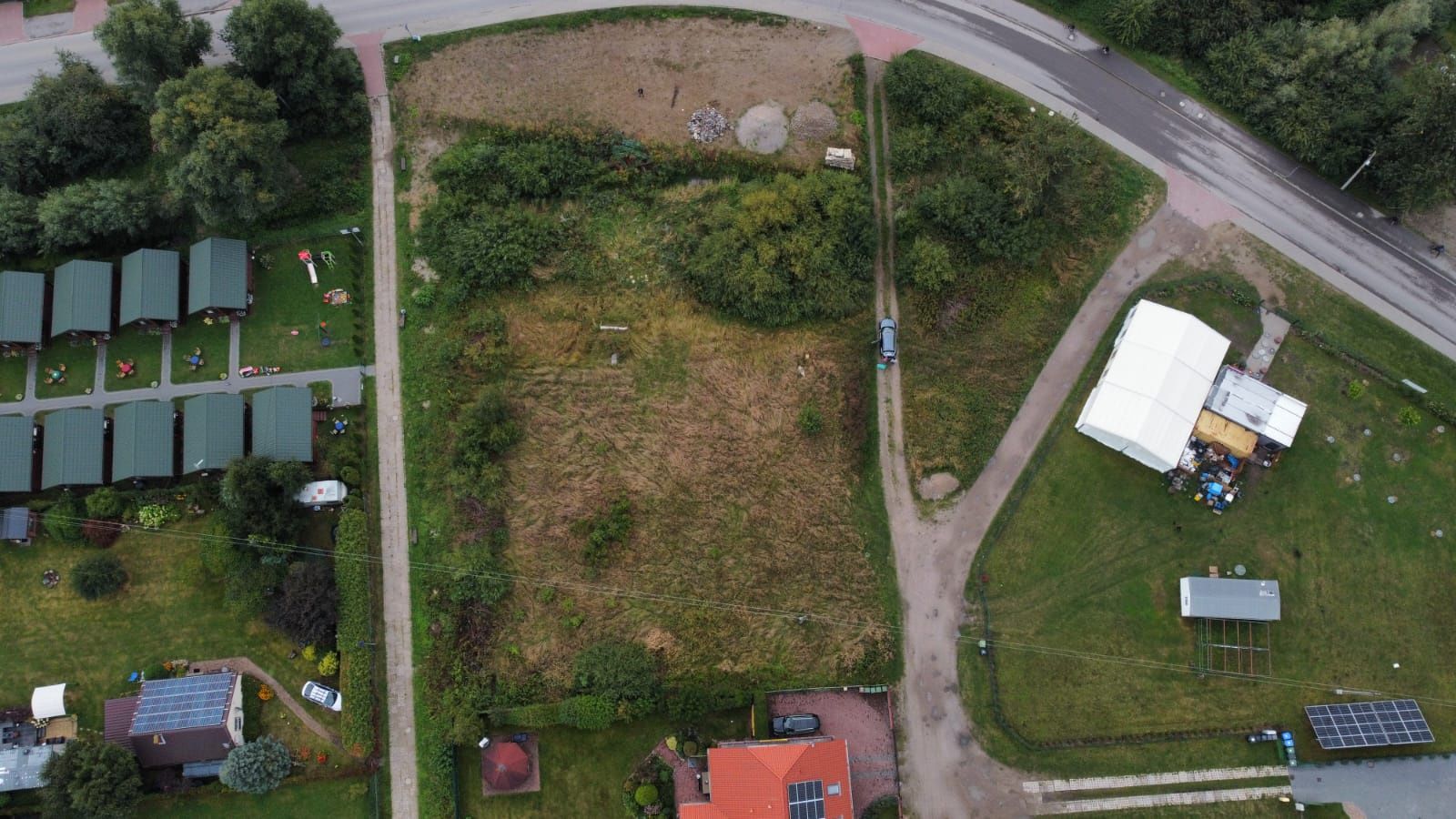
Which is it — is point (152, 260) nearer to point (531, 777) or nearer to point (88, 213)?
point (88, 213)

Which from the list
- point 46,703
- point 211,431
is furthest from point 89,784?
point 211,431

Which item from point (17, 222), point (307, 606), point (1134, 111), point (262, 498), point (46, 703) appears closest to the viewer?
point (46, 703)

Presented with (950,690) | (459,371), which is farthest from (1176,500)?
(459,371)

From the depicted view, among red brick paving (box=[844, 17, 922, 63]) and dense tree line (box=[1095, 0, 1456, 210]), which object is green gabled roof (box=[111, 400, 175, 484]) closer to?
red brick paving (box=[844, 17, 922, 63])

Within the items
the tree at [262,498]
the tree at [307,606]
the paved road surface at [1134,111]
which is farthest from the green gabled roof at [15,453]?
the paved road surface at [1134,111]

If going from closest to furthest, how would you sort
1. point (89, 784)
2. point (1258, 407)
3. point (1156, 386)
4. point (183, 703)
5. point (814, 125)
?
point (89, 784), point (183, 703), point (1156, 386), point (1258, 407), point (814, 125)

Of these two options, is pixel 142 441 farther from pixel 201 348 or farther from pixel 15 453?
pixel 15 453
